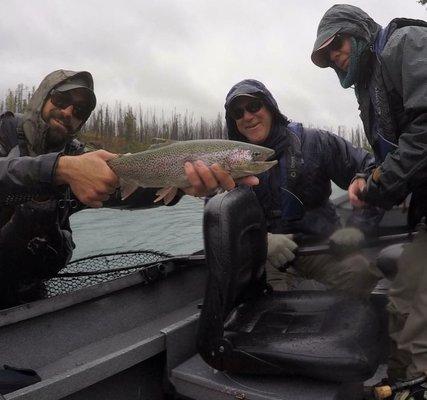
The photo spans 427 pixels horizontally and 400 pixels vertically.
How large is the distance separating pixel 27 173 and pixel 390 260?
271cm

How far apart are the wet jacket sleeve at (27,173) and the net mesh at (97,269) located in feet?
4.16

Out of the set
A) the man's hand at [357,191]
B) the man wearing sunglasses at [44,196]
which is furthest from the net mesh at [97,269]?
the man's hand at [357,191]

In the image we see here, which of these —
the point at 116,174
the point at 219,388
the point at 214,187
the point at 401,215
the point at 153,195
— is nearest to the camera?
the point at 219,388

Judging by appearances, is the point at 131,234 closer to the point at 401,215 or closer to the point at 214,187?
the point at 401,215

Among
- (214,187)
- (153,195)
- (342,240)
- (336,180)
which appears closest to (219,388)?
(214,187)

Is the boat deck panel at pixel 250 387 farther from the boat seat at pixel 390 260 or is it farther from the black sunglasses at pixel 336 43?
the black sunglasses at pixel 336 43

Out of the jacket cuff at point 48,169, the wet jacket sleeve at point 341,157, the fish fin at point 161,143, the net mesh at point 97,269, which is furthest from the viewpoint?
the wet jacket sleeve at point 341,157

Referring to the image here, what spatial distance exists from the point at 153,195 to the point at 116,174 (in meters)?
1.59

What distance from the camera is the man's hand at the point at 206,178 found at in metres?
2.73

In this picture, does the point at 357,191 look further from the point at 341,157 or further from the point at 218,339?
the point at 218,339

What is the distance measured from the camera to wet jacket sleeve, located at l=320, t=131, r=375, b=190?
4301 millimetres

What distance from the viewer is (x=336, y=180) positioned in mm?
4477

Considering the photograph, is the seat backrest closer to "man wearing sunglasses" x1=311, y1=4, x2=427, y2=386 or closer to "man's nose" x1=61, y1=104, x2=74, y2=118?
"man wearing sunglasses" x1=311, y1=4, x2=427, y2=386

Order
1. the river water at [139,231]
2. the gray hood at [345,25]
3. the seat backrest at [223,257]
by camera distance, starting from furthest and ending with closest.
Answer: the river water at [139,231]
the gray hood at [345,25]
the seat backrest at [223,257]
